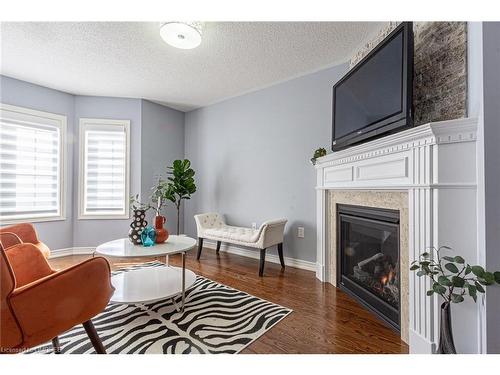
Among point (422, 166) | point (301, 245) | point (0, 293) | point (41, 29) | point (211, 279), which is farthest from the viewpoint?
point (301, 245)

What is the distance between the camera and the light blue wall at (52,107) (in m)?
3.16

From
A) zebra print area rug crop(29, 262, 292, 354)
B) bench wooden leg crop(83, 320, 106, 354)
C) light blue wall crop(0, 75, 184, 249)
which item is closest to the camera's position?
bench wooden leg crop(83, 320, 106, 354)

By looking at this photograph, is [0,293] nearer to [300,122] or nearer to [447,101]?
[447,101]

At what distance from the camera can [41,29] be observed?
7.18 ft

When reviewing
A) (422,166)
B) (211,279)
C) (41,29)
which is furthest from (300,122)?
(41,29)

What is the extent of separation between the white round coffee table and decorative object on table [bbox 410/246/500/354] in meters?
1.68

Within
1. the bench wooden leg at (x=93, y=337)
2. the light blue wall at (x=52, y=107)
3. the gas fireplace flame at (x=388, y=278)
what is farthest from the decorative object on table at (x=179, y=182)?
the gas fireplace flame at (x=388, y=278)

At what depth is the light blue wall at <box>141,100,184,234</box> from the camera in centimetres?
400

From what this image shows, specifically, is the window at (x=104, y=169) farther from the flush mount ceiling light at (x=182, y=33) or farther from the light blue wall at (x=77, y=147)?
the flush mount ceiling light at (x=182, y=33)

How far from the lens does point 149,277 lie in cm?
234

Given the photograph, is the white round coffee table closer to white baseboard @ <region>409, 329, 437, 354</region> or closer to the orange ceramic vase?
the orange ceramic vase

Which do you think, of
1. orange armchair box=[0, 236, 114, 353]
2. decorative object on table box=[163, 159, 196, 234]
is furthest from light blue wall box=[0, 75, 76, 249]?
orange armchair box=[0, 236, 114, 353]

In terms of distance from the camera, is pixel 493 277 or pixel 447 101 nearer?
pixel 493 277
